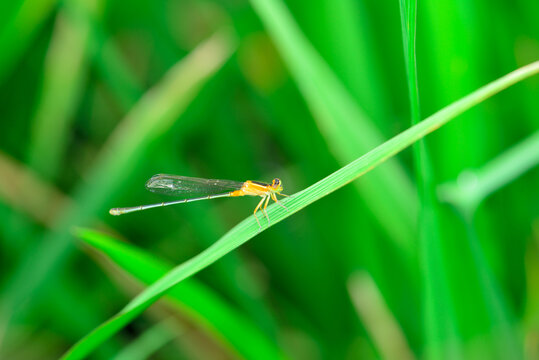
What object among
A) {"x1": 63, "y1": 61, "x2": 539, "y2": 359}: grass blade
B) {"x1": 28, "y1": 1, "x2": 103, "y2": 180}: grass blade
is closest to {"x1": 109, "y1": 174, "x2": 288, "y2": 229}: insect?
{"x1": 28, "y1": 1, "x2": 103, "y2": 180}: grass blade

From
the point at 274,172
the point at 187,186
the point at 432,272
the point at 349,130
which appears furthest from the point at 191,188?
the point at 432,272

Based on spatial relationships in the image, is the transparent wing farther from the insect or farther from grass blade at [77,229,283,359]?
grass blade at [77,229,283,359]

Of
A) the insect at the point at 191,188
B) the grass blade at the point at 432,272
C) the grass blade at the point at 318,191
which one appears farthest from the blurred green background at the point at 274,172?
the grass blade at the point at 318,191

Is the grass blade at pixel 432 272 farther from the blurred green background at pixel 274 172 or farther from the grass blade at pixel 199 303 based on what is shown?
the grass blade at pixel 199 303

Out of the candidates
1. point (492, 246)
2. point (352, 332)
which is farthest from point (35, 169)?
point (492, 246)

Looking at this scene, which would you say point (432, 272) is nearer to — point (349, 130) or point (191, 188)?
point (349, 130)

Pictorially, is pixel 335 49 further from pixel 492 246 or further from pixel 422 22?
pixel 492 246

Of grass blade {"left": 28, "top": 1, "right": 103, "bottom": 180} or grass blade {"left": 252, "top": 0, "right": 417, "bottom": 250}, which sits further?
grass blade {"left": 28, "top": 1, "right": 103, "bottom": 180}
